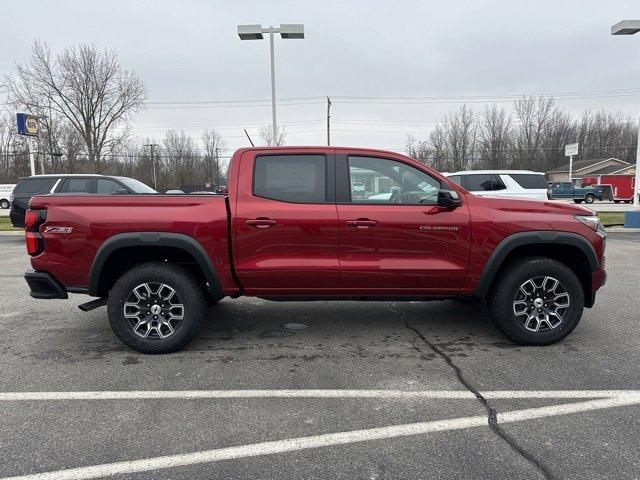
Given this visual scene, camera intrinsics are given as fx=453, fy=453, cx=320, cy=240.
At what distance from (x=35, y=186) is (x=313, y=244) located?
38.1 feet

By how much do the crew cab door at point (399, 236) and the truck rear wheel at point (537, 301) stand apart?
459 millimetres

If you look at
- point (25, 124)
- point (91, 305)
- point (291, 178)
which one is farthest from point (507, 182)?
point (25, 124)

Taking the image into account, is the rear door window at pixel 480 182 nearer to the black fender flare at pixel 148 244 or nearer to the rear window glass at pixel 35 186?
the black fender flare at pixel 148 244

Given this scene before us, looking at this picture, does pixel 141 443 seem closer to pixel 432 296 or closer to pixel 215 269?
pixel 215 269

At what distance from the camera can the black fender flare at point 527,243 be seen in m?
4.19

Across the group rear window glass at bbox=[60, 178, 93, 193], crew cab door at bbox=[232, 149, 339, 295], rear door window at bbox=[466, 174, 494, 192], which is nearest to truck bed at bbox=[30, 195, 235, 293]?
crew cab door at bbox=[232, 149, 339, 295]

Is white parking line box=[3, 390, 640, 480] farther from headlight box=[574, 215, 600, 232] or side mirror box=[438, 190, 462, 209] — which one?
side mirror box=[438, 190, 462, 209]

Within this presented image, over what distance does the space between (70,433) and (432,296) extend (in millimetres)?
3186

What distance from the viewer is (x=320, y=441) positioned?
2809 mm

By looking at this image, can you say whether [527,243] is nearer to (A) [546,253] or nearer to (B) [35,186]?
(A) [546,253]

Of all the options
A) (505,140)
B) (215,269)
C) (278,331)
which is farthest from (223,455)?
(505,140)

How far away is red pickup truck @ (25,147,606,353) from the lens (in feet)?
13.5

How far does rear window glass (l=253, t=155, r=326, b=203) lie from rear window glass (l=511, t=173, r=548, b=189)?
32.7 feet

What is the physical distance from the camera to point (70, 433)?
9.57ft
